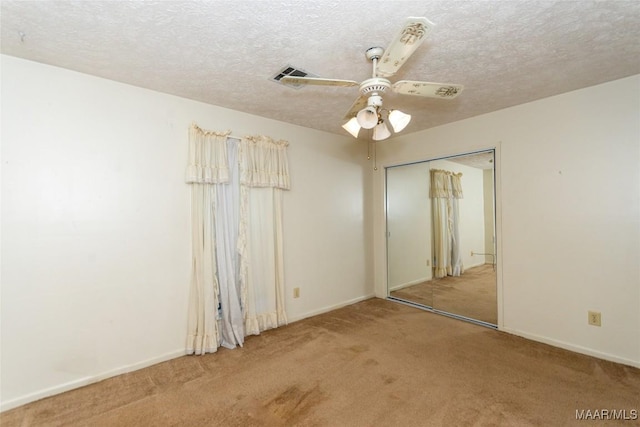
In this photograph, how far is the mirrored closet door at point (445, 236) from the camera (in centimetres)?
325

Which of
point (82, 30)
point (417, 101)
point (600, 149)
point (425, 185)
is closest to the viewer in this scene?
point (82, 30)

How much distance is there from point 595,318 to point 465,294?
1218 mm

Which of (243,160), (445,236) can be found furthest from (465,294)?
(243,160)

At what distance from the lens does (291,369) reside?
2.33 metres

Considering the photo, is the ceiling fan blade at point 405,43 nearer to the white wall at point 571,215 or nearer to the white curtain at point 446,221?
the white wall at point 571,215

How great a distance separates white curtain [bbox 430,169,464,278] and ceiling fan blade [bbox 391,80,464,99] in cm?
197

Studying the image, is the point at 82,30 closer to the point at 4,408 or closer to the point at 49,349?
the point at 49,349

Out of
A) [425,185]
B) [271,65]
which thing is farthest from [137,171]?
[425,185]

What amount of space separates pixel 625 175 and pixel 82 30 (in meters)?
4.03

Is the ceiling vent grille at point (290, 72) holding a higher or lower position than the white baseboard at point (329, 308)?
higher

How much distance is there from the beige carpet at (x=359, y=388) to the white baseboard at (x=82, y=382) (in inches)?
2.0

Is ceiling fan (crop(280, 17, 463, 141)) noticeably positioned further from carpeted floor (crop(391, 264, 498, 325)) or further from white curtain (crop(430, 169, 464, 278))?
carpeted floor (crop(391, 264, 498, 325))

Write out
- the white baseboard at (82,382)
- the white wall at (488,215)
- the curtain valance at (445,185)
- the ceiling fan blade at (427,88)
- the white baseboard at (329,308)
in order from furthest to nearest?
the curtain valance at (445,185), the white baseboard at (329,308), the white wall at (488,215), the white baseboard at (82,382), the ceiling fan blade at (427,88)

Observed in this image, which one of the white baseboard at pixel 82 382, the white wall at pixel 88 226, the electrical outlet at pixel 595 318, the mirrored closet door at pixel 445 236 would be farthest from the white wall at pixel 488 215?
the white baseboard at pixel 82 382
